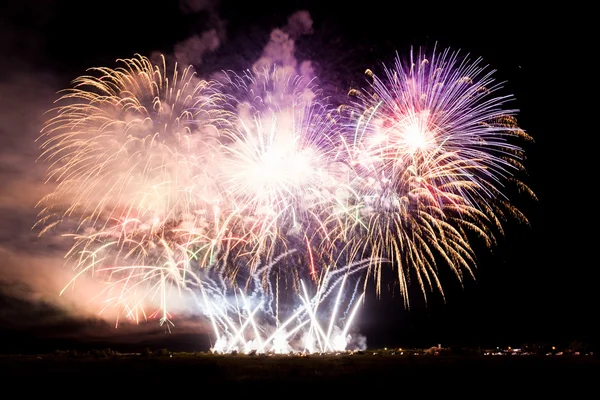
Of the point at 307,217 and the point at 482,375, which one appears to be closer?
the point at 482,375

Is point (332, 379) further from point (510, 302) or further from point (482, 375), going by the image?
point (510, 302)

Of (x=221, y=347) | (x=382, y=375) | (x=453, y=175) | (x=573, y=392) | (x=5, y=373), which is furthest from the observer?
(x=221, y=347)

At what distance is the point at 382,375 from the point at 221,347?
2211 centimetres

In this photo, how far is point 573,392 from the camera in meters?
16.9

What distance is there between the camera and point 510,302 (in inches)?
2094

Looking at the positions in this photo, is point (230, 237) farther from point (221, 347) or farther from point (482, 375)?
point (482, 375)

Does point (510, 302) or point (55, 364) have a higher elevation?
point (510, 302)

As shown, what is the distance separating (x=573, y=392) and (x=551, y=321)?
3806 cm

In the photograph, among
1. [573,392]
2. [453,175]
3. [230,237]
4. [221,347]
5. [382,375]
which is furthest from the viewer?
[221,347]

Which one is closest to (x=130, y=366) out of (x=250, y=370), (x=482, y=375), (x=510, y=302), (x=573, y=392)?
(x=250, y=370)

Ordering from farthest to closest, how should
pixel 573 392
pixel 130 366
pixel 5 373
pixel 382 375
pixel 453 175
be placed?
pixel 453 175 < pixel 130 366 < pixel 5 373 < pixel 382 375 < pixel 573 392

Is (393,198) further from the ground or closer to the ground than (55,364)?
further from the ground

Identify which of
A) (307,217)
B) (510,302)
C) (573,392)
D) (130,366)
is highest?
(307,217)

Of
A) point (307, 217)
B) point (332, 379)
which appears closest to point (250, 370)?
point (332, 379)
